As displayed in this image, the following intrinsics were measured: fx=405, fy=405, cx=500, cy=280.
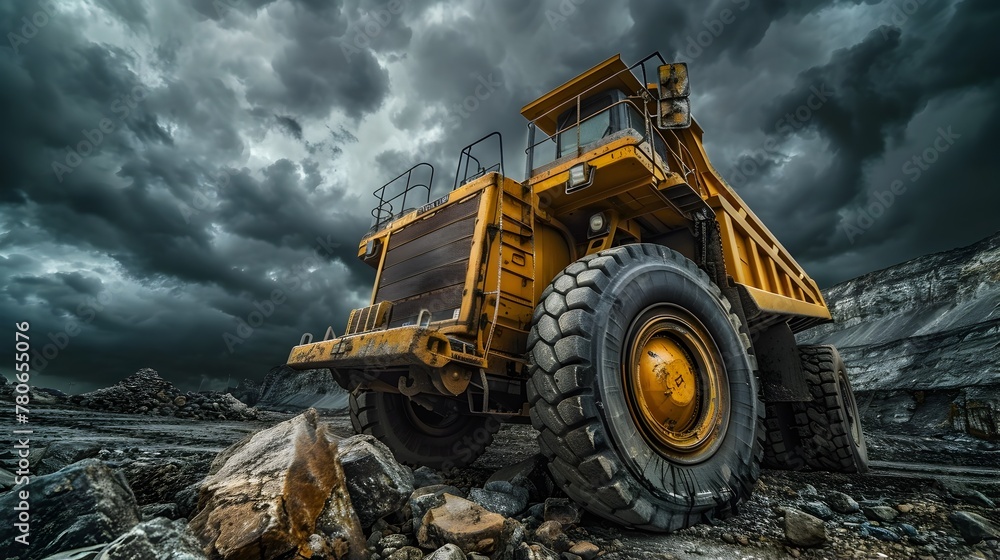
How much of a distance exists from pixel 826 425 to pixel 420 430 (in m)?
4.56

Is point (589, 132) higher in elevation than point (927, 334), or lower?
lower

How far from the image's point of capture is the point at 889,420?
12.6 meters

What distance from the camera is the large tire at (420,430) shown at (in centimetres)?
414

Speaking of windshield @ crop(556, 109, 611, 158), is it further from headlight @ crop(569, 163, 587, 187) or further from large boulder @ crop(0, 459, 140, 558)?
large boulder @ crop(0, 459, 140, 558)

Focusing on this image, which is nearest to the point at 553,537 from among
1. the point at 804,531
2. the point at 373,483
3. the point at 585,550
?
the point at 585,550

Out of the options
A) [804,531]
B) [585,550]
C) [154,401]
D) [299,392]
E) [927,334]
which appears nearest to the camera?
[585,550]

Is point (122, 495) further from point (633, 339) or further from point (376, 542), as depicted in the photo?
point (633, 339)

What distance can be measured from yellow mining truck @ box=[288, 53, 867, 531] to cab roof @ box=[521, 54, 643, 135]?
3 centimetres

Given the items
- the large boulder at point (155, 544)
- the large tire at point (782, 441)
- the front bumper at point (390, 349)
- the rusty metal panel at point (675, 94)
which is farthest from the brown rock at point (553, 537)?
the large tire at point (782, 441)

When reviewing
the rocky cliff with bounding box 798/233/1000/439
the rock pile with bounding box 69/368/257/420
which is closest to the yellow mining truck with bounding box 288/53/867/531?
the rocky cliff with bounding box 798/233/1000/439

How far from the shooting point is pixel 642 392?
266cm

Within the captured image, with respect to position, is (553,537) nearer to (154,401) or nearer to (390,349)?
(390,349)

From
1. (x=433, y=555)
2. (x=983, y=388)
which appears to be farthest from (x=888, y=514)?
(x=983, y=388)

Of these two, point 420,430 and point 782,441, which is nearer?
point 420,430
